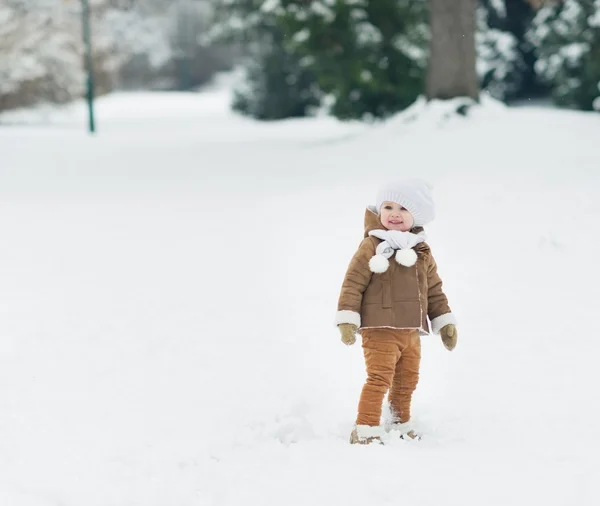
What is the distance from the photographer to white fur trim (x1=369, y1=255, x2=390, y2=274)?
390 centimetres

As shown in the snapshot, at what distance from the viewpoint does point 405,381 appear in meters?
4.25

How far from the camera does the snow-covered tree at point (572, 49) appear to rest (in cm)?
1745

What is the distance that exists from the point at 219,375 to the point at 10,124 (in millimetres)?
25622

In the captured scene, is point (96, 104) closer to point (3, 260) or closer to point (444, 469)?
point (3, 260)

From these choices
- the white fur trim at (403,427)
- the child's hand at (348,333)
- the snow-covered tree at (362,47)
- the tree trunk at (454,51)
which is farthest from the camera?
the snow-covered tree at (362,47)

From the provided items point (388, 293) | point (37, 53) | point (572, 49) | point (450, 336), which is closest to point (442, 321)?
point (450, 336)

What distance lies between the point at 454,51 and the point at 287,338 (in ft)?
30.9

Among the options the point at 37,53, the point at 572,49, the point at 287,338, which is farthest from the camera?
the point at 37,53

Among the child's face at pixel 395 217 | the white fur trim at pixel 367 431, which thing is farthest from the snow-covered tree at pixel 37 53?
the white fur trim at pixel 367 431

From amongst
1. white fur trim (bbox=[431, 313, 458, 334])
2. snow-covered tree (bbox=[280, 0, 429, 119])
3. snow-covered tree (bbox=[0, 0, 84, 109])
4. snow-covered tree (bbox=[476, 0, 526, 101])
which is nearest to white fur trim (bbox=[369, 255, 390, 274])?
white fur trim (bbox=[431, 313, 458, 334])

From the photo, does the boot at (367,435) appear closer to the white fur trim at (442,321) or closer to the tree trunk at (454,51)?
the white fur trim at (442,321)

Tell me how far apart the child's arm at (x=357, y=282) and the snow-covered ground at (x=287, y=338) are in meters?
0.63

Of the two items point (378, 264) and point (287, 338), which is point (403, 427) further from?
point (287, 338)

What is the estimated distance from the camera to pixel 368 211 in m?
4.15
